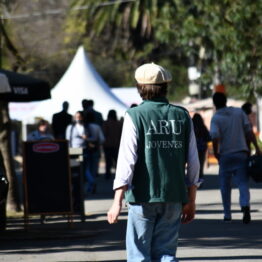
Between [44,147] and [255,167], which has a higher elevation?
[44,147]

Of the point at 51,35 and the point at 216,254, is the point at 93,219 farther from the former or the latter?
the point at 51,35

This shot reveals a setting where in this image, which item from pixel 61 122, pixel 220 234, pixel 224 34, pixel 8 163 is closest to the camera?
pixel 220 234

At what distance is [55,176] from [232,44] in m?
11.2

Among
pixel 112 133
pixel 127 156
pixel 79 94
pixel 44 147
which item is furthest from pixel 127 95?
pixel 127 156

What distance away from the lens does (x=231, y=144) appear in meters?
13.9

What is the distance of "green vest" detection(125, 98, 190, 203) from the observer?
711 centimetres

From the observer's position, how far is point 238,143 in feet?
45.5

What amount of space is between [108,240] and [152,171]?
5628 millimetres

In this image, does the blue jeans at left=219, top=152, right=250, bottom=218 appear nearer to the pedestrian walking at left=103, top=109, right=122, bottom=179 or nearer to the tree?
the tree

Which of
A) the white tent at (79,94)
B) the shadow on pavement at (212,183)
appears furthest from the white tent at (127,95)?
the shadow on pavement at (212,183)

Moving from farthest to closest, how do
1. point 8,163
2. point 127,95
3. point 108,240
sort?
point 127,95 < point 8,163 < point 108,240

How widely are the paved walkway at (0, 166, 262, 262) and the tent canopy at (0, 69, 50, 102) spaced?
1945mm

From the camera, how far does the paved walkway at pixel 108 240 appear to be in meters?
11.1

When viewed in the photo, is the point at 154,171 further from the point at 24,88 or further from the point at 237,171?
the point at 24,88
